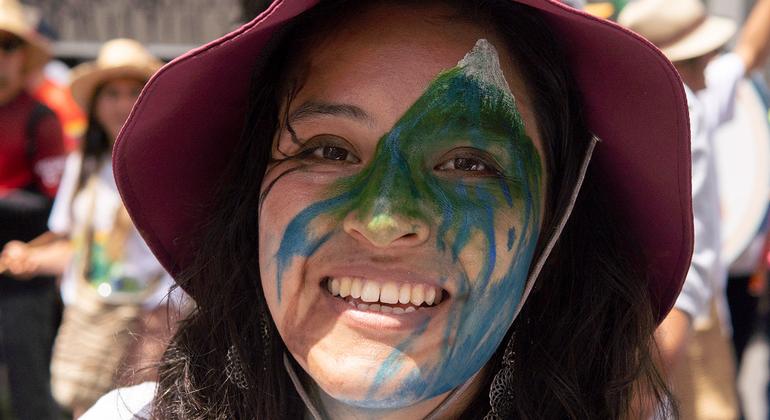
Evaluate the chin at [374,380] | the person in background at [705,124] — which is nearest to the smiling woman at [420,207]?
the chin at [374,380]

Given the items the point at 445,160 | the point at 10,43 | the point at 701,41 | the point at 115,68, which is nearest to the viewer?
the point at 445,160

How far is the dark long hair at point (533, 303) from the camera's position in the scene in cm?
166

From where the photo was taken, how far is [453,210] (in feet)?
5.02

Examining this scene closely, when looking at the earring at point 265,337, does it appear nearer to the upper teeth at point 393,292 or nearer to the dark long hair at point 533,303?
the dark long hair at point 533,303

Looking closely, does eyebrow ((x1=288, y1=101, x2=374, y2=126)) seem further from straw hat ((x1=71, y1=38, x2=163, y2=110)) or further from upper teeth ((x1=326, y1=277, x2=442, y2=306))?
straw hat ((x1=71, y1=38, x2=163, y2=110))

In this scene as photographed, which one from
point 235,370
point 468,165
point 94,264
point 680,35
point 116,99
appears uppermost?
point 680,35

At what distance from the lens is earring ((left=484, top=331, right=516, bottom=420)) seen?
168 centimetres

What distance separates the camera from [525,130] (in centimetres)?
159

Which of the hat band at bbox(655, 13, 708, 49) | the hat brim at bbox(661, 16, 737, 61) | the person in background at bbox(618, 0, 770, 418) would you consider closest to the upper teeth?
the person in background at bbox(618, 0, 770, 418)

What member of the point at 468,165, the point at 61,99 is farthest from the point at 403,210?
the point at 61,99

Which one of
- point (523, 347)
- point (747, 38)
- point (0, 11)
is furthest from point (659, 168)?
point (0, 11)

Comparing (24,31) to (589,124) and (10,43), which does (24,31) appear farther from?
(589,124)

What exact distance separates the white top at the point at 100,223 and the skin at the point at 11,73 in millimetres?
372

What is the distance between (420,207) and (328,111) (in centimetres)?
21
